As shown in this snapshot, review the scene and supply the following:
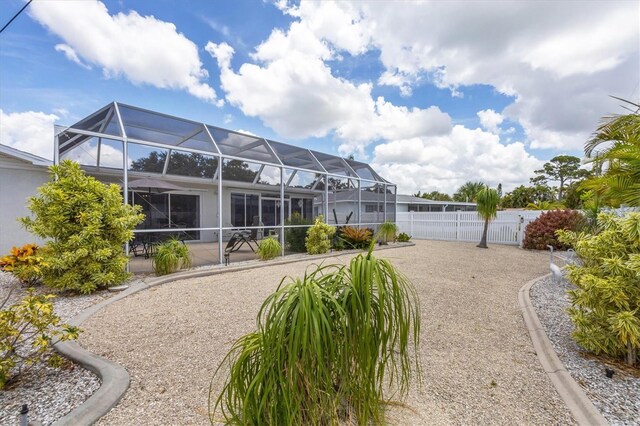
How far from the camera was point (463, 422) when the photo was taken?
5.92ft

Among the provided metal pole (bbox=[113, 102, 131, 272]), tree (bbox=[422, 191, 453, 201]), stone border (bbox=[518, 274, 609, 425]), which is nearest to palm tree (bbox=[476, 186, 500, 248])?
stone border (bbox=[518, 274, 609, 425])

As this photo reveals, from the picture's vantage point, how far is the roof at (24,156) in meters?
7.38

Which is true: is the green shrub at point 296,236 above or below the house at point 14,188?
below

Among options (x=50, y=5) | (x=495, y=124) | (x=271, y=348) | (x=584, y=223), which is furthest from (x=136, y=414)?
(x=495, y=124)

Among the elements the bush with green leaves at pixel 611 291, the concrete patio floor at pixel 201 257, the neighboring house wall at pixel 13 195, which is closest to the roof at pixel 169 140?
the concrete patio floor at pixel 201 257

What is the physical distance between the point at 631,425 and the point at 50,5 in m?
10.7

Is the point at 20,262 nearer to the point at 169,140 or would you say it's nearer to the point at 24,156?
the point at 169,140

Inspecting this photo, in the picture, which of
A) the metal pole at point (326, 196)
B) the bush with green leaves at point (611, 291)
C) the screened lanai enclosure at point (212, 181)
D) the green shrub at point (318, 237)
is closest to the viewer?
the bush with green leaves at point (611, 291)

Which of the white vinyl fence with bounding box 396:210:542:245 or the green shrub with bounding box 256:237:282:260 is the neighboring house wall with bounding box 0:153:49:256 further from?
the white vinyl fence with bounding box 396:210:542:245

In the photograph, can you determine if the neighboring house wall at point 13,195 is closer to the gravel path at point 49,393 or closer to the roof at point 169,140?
the roof at point 169,140

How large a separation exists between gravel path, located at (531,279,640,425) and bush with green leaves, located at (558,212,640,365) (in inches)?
6.9

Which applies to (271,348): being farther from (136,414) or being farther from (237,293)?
(237,293)

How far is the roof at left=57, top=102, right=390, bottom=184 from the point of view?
5.98 meters

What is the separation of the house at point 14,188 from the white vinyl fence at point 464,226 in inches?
614
